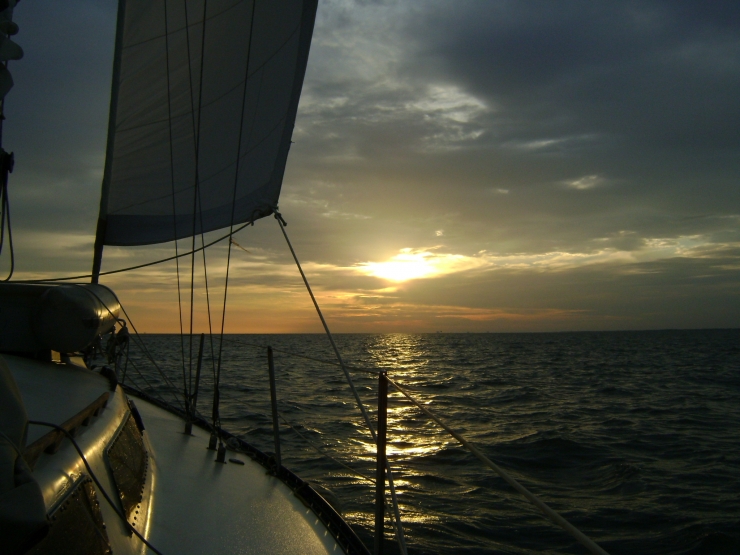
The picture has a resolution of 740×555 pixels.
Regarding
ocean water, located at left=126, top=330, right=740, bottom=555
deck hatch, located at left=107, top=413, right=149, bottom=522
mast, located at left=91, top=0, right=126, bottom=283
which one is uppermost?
mast, located at left=91, top=0, right=126, bottom=283

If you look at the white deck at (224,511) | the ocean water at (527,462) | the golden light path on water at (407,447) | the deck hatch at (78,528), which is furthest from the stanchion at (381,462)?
the golden light path on water at (407,447)

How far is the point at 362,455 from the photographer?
27.4 ft

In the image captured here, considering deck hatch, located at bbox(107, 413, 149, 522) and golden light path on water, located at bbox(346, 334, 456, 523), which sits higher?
deck hatch, located at bbox(107, 413, 149, 522)

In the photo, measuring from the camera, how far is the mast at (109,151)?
4.96 metres

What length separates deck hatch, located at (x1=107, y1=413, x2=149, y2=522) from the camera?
277 cm

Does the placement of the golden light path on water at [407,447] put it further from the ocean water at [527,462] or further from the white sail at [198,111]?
the white sail at [198,111]

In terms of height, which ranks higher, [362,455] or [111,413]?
[111,413]

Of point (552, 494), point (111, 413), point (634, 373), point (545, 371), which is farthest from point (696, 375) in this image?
point (111, 413)

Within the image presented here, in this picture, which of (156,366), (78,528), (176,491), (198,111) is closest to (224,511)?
(176,491)

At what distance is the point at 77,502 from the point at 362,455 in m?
6.59

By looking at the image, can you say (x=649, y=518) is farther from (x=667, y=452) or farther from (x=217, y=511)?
(x=217, y=511)

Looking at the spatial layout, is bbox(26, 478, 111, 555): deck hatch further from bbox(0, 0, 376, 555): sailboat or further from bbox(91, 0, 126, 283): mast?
bbox(91, 0, 126, 283): mast

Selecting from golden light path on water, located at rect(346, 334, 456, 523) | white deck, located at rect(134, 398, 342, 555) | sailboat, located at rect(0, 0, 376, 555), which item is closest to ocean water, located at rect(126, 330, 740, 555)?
golden light path on water, located at rect(346, 334, 456, 523)

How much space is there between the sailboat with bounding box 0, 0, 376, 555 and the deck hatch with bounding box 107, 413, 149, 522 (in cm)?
2
